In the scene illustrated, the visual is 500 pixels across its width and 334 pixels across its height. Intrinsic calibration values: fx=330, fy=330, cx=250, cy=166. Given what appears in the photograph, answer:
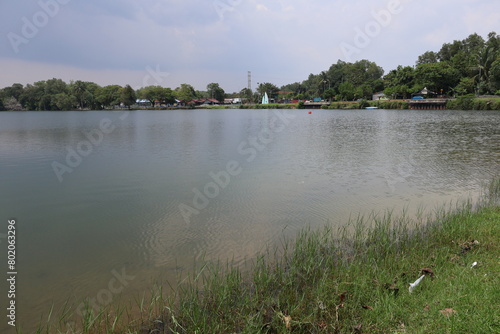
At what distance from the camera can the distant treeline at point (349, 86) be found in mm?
78125

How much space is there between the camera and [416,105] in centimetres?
7962

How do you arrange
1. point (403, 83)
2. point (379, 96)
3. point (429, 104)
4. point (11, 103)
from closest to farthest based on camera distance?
point (429, 104)
point (403, 83)
point (379, 96)
point (11, 103)

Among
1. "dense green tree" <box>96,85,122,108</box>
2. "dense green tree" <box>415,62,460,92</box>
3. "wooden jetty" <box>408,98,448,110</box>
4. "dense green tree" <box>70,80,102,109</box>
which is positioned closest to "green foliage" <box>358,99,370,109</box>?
"wooden jetty" <box>408,98,448,110</box>

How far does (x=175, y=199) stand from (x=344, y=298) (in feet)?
23.6

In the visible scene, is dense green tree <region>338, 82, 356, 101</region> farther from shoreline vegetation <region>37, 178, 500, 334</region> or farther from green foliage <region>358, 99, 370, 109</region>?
shoreline vegetation <region>37, 178, 500, 334</region>

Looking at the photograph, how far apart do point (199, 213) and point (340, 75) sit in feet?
422

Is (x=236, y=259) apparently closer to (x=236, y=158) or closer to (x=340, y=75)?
(x=236, y=158)

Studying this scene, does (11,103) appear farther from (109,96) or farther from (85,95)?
(109,96)

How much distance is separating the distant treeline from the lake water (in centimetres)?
7086

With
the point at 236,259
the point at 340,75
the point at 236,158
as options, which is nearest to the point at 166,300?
the point at 236,259

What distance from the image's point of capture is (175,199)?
34.2ft

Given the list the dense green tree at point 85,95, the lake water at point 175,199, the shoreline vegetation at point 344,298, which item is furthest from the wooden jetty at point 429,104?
the dense green tree at point 85,95

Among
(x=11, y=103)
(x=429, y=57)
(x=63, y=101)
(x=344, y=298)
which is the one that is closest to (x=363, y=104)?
(x=429, y=57)

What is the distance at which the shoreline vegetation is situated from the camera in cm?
364
